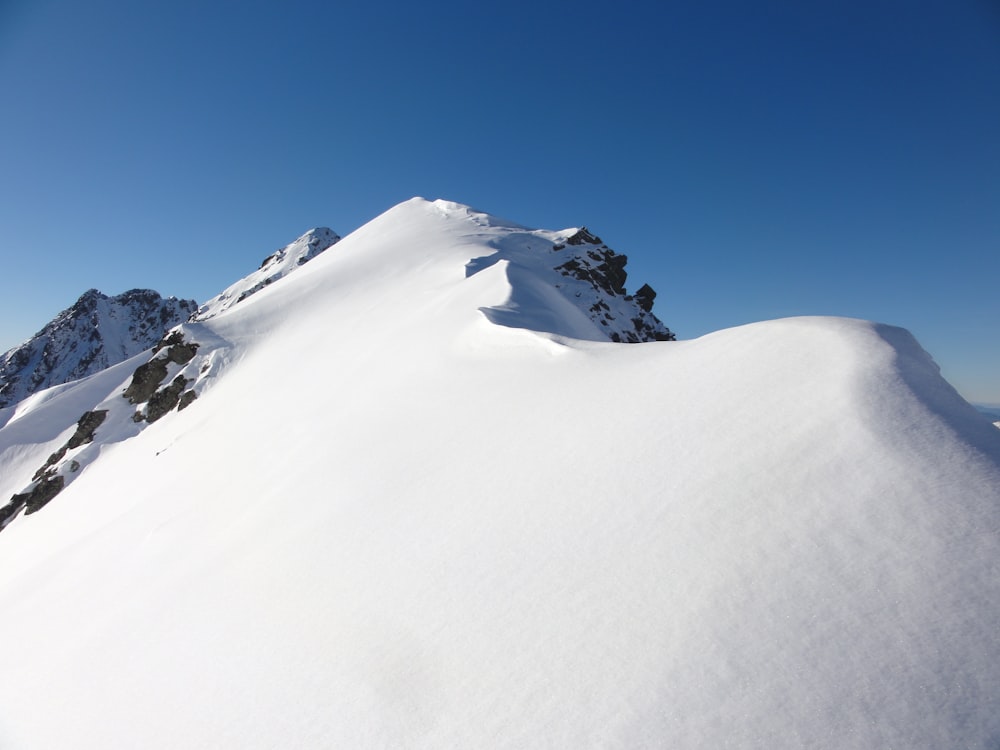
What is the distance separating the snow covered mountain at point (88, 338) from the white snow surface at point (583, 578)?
156182 millimetres

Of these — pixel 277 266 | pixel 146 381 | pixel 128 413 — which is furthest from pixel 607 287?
pixel 277 266

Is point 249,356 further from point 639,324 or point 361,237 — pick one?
point 639,324

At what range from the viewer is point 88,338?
135 metres

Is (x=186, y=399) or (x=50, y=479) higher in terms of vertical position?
(x=50, y=479)

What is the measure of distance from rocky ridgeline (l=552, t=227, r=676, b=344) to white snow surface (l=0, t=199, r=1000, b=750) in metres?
27.6

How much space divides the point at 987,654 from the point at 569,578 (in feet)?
8.78

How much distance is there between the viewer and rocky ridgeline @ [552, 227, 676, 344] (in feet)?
117

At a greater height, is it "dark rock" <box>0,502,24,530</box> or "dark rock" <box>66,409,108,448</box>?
"dark rock" <box>66,409,108,448</box>

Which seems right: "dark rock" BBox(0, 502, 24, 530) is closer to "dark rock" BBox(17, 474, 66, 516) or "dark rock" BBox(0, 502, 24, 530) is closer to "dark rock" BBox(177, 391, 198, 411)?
"dark rock" BBox(17, 474, 66, 516)

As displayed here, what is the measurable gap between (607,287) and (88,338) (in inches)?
6311

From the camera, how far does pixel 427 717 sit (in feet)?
12.0

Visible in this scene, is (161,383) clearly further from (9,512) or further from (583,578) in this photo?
(583,578)

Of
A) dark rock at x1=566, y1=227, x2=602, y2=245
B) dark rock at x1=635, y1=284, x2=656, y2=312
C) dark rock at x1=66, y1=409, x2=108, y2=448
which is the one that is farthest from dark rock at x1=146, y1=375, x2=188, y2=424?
dark rock at x1=635, y1=284, x2=656, y2=312

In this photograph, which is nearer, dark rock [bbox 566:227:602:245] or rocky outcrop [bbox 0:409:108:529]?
rocky outcrop [bbox 0:409:108:529]
